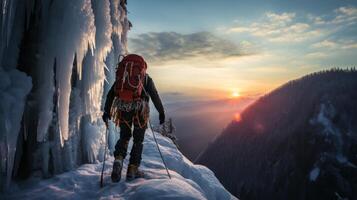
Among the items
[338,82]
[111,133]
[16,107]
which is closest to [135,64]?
[16,107]

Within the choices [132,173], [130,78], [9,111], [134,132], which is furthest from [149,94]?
[9,111]

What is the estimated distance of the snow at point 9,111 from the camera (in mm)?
4566

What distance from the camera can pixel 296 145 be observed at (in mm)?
95062

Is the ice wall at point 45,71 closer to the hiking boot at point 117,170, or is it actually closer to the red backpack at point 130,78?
the red backpack at point 130,78

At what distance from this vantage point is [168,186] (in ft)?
14.0

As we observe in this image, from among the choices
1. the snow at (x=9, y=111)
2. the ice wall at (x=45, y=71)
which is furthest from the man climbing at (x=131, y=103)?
the snow at (x=9, y=111)

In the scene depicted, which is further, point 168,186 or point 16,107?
point 16,107

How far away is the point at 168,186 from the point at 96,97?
386 centimetres

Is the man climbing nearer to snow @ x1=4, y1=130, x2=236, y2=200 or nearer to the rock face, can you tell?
snow @ x1=4, y1=130, x2=236, y2=200

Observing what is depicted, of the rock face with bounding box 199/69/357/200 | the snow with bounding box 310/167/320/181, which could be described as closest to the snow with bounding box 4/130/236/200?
the rock face with bounding box 199/69/357/200

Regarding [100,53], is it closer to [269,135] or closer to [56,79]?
[56,79]

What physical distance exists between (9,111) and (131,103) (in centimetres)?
198

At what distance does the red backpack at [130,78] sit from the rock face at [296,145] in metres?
86.0

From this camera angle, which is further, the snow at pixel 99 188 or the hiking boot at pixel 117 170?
the hiking boot at pixel 117 170
